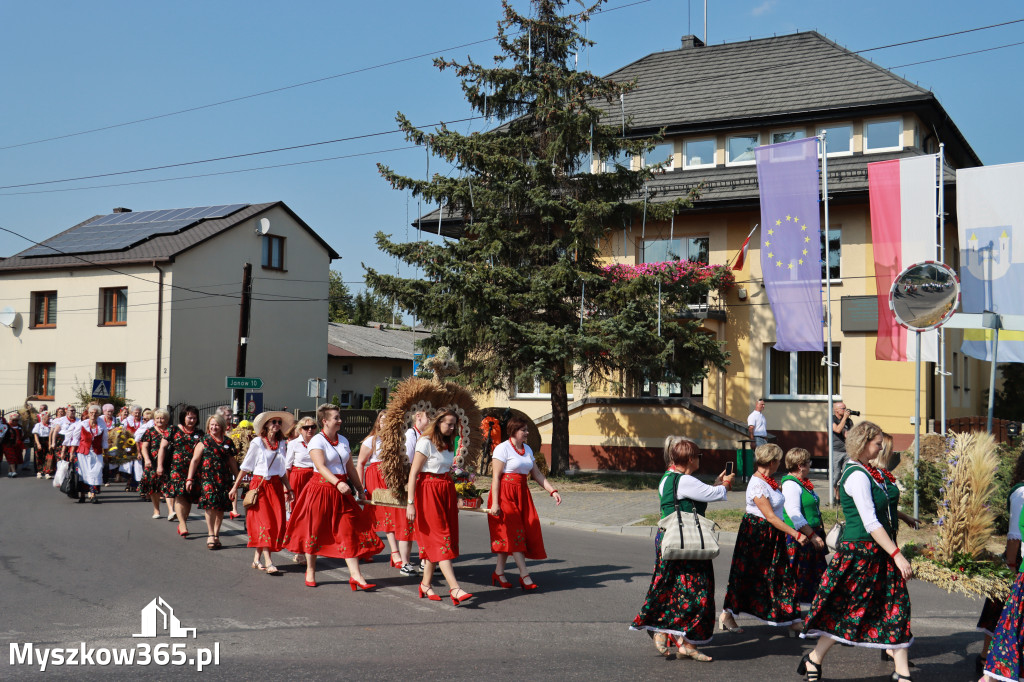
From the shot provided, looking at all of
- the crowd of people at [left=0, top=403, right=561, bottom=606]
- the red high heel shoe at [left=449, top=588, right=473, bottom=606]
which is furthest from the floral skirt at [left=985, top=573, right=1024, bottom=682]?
the red high heel shoe at [left=449, top=588, right=473, bottom=606]

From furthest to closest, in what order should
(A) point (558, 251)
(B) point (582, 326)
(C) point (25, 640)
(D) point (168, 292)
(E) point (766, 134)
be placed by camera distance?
(D) point (168, 292)
(E) point (766, 134)
(A) point (558, 251)
(B) point (582, 326)
(C) point (25, 640)

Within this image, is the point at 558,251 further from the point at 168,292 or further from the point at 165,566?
the point at 168,292

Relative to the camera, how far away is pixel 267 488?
33.7ft

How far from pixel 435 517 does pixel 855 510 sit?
382 centimetres

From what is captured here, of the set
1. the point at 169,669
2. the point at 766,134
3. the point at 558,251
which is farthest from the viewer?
the point at 766,134

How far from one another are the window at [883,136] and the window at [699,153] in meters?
4.16

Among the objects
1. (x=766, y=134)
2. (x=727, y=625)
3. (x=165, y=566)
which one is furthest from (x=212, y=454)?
(x=766, y=134)

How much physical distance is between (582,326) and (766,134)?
1019 centimetres

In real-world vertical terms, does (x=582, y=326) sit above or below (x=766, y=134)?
below

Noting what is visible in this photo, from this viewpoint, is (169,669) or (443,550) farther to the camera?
(443,550)

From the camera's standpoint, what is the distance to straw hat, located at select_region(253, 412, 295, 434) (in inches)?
414

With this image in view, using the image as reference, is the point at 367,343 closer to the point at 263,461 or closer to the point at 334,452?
the point at 263,461

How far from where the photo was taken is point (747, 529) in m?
7.16

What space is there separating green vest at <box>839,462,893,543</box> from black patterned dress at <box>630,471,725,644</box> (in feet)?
2.82
